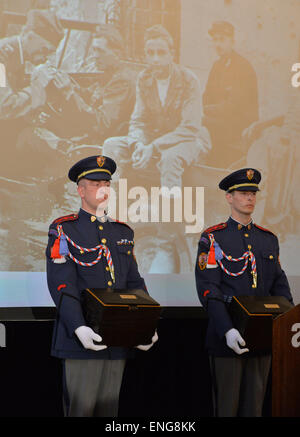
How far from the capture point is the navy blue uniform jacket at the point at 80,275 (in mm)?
2762

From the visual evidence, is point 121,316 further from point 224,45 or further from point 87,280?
point 224,45

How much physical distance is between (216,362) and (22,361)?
1241mm

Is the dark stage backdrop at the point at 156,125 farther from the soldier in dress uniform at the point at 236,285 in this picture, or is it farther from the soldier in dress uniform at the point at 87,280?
the soldier in dress uniform at the point at 87,280

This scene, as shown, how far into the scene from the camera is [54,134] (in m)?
4.07

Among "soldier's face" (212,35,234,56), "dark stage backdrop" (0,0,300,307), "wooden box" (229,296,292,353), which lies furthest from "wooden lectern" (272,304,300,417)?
"soldier's face" (212,35,234,56)

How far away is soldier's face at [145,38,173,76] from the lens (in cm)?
427

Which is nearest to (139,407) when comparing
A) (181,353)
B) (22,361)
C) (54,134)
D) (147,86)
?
(181,353)

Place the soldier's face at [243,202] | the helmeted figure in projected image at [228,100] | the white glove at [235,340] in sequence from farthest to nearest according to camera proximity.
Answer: the helmeted figure in projected image at [228,100] < the soldier's face at [243,202] < the white glove at [235,340]

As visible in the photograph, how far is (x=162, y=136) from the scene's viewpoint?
4289mm

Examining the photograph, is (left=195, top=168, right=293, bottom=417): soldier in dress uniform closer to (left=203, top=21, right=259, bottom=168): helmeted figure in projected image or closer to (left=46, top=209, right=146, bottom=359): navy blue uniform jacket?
(left=46, top=209, right=146, bottom=359): navy blue uniform jacket

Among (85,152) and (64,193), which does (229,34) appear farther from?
(64,193)

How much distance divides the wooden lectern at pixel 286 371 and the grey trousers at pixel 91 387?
994 millimetres

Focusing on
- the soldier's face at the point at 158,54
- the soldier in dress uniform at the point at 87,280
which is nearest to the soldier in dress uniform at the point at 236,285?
the soldier in dress uniform at the point at 87,280

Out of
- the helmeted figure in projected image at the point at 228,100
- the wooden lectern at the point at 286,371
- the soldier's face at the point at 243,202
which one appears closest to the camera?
the wooden lectern at the point at 286,371
